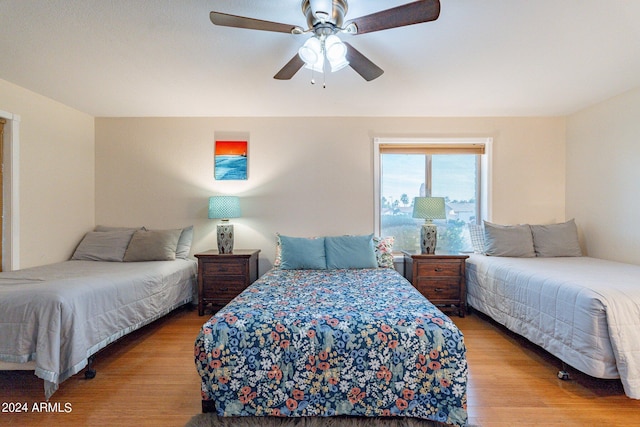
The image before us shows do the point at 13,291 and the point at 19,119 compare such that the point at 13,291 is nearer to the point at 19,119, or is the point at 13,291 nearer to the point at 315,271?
the point at 19,119

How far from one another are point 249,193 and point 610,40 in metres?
3.47

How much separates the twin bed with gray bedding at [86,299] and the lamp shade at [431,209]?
2.78 m

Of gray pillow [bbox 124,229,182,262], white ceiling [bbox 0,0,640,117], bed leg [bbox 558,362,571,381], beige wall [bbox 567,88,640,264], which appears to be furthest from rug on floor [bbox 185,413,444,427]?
A: beige wall [bbox 567,88,640,264]

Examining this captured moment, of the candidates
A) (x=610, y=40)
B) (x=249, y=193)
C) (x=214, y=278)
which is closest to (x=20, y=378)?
(x=214, y=278)

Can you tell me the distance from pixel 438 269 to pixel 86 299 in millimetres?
3163

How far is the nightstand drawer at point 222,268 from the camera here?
10.2 feet

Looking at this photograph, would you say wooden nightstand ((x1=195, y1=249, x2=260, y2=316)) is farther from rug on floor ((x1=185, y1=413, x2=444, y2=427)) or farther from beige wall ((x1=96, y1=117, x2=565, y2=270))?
rug on floor ((x1=185, y1=413, x2=444, y2=427))

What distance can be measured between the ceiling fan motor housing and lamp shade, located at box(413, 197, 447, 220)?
218 centimetres

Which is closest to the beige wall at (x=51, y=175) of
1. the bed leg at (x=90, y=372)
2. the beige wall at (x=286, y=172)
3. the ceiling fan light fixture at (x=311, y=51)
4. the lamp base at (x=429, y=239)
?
the beige wall at (x=286, y=172)

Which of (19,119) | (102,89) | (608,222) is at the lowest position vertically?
(608,222)

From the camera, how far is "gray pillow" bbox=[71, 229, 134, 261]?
3121 mm

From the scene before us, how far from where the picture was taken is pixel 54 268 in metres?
2.65

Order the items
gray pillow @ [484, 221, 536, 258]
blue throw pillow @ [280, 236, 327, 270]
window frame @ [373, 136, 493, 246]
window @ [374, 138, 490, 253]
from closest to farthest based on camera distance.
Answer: blue throw pillow @ [280, 236, 327, 270] < gray pillow @ [484, 221, 536, 258] < window frame @ [373, 136, 493, 246] < window @ [374, 138, 490, 253]

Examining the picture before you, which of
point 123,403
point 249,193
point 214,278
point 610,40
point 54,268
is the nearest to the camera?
point 123,403
